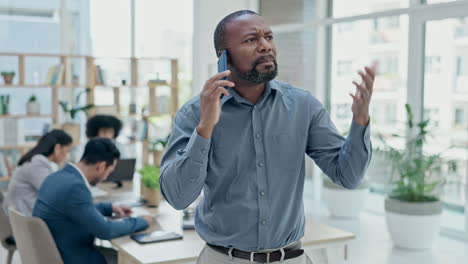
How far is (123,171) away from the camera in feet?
16.3

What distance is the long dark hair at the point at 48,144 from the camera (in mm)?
4493

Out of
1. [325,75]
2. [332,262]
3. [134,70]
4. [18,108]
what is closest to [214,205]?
[332,262]

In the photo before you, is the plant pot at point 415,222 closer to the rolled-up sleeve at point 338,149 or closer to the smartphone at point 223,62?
the rolled-up sleeve at point 338,149

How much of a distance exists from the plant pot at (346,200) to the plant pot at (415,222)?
4.03 ft

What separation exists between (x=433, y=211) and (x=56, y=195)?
12.1 feet

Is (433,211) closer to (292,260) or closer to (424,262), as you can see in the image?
(424,262)

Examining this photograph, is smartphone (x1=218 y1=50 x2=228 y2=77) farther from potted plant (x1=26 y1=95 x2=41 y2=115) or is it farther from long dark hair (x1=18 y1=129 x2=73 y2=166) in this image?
potted plant (x1=26 y1=95 x2=41 y2=115)

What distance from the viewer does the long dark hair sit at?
4.49 metres

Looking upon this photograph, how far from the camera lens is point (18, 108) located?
8742 millimetres

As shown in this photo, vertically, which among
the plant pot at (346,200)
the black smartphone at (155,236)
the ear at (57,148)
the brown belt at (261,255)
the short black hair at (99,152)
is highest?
the short black hair at (99,152)

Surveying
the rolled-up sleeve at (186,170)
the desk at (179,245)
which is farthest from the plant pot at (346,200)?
the rolled-up sleeve at (186,170)

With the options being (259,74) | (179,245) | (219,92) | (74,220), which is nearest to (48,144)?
(74,220)

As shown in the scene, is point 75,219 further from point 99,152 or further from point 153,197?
point 153,197

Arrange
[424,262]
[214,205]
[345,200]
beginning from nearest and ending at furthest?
[214,205], [424,262], [345,200]
